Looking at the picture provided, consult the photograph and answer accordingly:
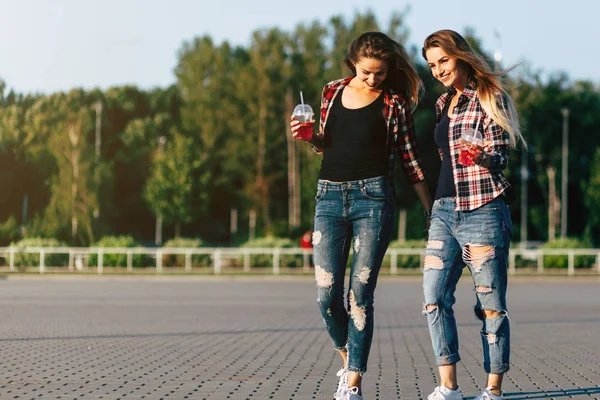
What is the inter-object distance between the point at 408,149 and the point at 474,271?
0.80 meters

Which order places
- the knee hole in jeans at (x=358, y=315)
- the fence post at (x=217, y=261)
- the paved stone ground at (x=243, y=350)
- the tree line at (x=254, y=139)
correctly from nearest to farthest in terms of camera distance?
1. the knee hole in jeans at (x=358, y=315)
2. the paved stone ground at (x=243, y=350)
3. the fence post at (x=217, y=261)
4. the tree line at (x=254, y=139)

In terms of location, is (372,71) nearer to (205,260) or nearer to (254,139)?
(205,260)

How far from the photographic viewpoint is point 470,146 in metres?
5.57

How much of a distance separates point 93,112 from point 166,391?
244 feet

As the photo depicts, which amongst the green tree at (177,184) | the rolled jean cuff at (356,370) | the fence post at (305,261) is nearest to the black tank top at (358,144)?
the rolled jean cuff at (356,370)

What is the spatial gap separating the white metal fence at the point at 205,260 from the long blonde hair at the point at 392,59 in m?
31.9

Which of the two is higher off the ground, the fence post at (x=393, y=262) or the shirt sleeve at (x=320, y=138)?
the shirt sleeve at (x=320, y=138)

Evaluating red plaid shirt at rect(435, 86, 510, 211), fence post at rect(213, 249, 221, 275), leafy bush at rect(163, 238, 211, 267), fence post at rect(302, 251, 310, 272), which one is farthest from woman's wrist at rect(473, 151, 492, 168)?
leafy bush at rect(163, 238, 211, 267)

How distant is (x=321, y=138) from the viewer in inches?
242

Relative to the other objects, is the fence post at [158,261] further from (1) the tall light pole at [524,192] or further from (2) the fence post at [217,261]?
(1) the tall light pole at [524,192]

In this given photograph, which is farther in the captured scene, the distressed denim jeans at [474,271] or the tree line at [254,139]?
the tree line at [254,139]

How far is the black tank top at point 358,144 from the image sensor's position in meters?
6.00

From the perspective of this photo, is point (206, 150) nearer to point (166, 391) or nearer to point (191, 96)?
point (191, 96)

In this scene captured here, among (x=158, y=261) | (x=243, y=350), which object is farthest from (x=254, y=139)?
(x=243, y=350)
